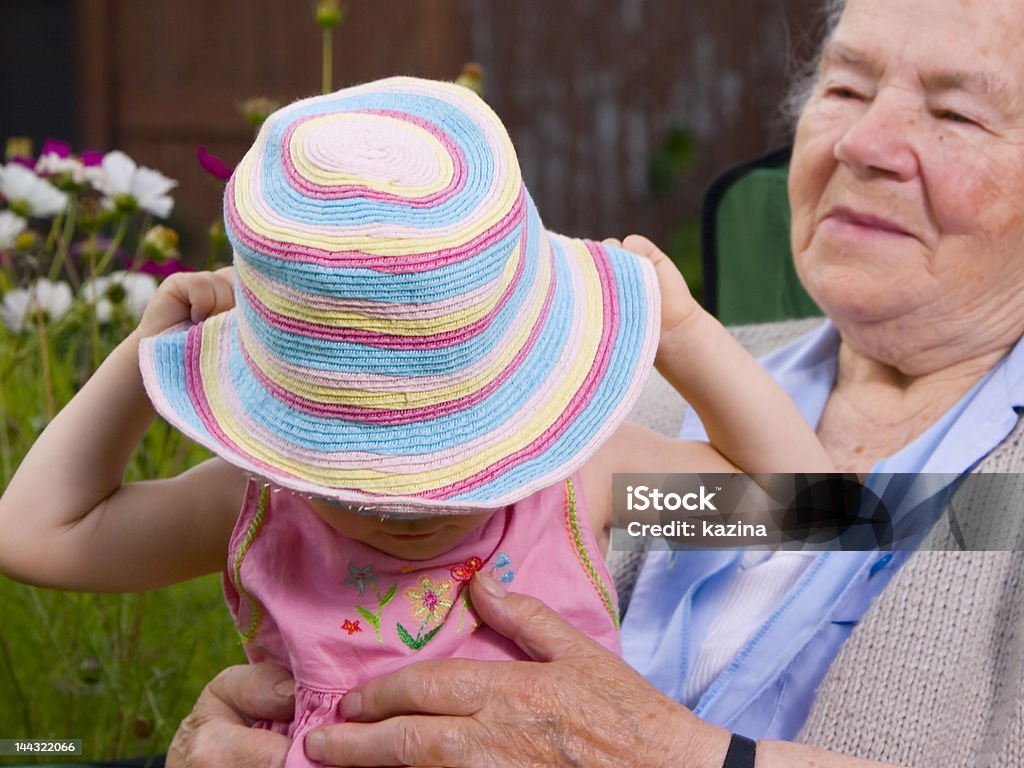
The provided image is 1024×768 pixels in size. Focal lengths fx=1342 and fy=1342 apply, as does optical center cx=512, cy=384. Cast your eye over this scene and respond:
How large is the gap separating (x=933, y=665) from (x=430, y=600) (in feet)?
2.30

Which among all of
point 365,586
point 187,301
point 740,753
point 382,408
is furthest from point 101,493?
point 740,753

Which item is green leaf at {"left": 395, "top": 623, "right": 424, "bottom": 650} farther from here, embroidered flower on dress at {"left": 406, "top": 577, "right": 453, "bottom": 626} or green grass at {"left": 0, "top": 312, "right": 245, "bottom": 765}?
green grass at {"left": 0, "top": 312, "right": 245, "bottom": 765}

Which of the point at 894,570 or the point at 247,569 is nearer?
the point at 247,569

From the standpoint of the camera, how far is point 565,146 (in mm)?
8359

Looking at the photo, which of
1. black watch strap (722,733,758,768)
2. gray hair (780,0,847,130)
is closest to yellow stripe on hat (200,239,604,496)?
black watch strap (722,733,758,768)

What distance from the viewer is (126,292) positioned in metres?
2.18

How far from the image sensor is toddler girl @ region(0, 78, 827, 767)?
125cm

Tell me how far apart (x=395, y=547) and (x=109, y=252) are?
36.7 inches

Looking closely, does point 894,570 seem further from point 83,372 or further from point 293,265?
point 83,372

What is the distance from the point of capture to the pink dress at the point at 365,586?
5.10ft

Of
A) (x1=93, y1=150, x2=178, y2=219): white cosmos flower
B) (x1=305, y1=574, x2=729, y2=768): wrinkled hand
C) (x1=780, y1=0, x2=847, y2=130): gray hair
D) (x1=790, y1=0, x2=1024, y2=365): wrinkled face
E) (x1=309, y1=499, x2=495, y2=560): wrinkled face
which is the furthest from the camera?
(x1=780, y1=0, x2=847, y2=130): gray hair

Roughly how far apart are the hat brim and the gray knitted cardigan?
0.60 meters

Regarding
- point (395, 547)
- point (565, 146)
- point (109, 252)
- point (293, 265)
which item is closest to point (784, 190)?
point (109, 252)
